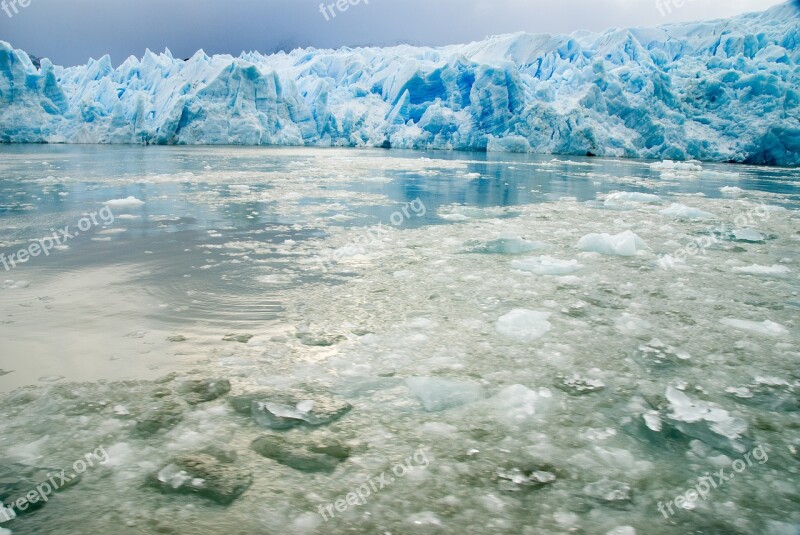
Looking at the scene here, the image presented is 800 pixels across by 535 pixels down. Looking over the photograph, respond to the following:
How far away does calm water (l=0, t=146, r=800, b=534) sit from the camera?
1.53 metres

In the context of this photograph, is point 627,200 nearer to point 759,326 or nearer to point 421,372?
point 759,326

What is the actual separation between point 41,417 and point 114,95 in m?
45.2

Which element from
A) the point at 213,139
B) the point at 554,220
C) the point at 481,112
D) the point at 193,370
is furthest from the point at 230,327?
the point at 213,139

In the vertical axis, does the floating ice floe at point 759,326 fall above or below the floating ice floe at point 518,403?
above

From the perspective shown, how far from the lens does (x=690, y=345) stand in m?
2.74

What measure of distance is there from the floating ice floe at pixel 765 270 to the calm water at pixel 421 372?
0.03 metres

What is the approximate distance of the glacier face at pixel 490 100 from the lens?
29734 mm
